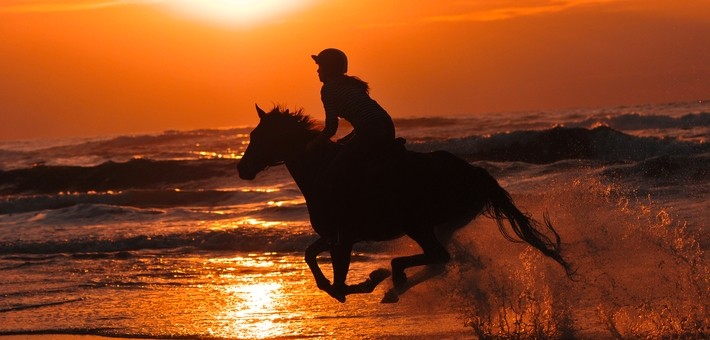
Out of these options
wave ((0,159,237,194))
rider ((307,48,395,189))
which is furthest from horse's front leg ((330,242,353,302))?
wave ((0,159,237,194))

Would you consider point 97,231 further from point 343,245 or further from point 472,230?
point 343,245

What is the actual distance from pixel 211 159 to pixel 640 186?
23330mm

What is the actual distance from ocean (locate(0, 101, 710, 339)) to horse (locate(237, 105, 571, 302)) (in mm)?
567

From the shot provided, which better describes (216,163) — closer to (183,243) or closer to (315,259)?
(183,243)

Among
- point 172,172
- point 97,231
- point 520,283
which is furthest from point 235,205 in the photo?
point 520,283

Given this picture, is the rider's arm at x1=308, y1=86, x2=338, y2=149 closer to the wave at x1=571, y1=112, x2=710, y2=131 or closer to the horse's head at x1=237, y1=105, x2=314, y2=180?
the horse's head at x1=237, y1=105, x2=314, y2=180

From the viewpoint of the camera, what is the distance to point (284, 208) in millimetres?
22750

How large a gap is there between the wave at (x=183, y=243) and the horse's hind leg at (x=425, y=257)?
27.1 feet

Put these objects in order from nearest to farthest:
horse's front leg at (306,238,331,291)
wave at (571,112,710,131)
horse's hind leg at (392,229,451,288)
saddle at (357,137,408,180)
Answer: saddle at (357,137,408,180), horse's hind leg at (392,229,451,288), horse's front leg at (306,238,331,291), wave at (571,112,710,131)

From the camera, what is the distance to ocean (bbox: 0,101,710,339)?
1010 centimetres

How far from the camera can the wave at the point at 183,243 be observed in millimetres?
18125

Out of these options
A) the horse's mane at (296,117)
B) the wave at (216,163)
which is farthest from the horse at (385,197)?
the wave at (216,163)

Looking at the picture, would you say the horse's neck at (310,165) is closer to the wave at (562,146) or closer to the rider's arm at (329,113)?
the rider's arm at (329,113)

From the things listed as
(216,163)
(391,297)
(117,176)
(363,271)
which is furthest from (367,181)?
(117,176)
